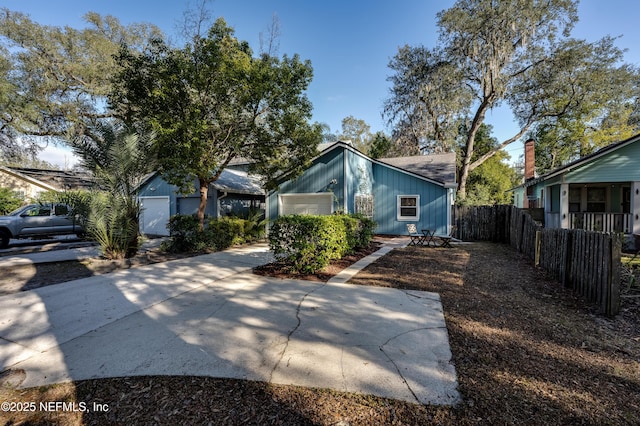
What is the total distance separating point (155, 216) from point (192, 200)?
3.03 meters

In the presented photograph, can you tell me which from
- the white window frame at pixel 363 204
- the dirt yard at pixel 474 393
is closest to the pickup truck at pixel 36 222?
the dirt yard at pixel 474 393

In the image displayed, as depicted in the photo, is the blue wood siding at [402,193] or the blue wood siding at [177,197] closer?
the blue wood siding at [402,193]

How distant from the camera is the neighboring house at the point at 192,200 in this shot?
1441cm

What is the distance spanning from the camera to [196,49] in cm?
959

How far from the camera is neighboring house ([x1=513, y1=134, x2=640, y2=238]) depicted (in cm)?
1055

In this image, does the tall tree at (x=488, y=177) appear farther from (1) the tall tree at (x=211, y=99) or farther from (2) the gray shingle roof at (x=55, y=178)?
(2) the gray shingle roof at (x=55, y=178)

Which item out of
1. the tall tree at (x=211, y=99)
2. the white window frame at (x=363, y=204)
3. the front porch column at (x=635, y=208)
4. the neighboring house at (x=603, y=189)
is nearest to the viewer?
the tall tree at (x=211, y=99)

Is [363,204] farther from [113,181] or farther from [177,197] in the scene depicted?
[113,181]

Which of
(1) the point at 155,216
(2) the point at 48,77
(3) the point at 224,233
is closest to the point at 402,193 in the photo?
(3) the point at 224,233

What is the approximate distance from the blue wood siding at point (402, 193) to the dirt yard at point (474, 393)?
986 centimetres

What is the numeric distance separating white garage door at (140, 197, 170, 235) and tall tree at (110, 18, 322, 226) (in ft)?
19.3

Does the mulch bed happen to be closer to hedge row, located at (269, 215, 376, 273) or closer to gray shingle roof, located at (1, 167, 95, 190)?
hedge row, located at (269, 215, 376, 273)

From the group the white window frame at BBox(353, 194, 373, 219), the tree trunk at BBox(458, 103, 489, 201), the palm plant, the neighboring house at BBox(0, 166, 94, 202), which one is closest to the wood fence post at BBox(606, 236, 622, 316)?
the white window frame at BBox(353, 194, 373, 219)

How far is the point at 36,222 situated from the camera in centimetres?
1187
